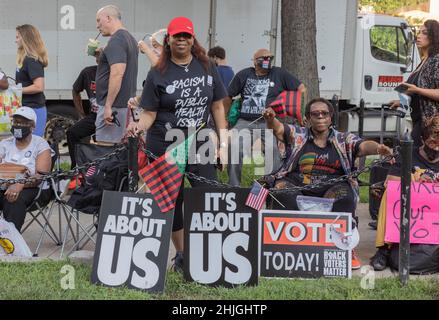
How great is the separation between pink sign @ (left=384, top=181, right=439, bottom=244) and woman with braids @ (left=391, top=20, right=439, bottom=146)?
0.85 m

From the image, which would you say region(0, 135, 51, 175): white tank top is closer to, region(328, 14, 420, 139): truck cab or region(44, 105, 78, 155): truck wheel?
region(44, 105, 78, 155): truck wheel

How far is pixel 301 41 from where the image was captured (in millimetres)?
10266

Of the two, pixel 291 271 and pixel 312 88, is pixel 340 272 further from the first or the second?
pixel 312 88

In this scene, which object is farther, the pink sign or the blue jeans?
the blue jeans

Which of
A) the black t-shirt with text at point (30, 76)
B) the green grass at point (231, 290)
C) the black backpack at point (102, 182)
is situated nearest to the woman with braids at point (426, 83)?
the green grass at point (231, 290)

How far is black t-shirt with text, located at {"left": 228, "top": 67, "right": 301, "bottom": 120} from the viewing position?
9133mm

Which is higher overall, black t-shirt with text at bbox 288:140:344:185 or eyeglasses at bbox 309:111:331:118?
eyeglasses at bbox 309:111:331:118

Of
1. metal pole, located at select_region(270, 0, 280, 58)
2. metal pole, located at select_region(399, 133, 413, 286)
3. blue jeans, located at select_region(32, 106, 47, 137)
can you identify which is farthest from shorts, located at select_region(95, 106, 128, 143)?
metal pole, located at select_region(270, 0, 280, 58)

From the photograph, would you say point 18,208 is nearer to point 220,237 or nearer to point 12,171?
point 12,171

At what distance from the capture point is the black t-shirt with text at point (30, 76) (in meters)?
8.42

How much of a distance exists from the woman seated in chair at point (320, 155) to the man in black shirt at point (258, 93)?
2.38m

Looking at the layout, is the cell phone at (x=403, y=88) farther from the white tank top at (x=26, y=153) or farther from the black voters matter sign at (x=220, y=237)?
the white tank top at (x=26, y=153)

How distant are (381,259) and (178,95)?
1970 millimetres

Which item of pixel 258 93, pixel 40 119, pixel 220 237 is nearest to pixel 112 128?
pixel 40 119
